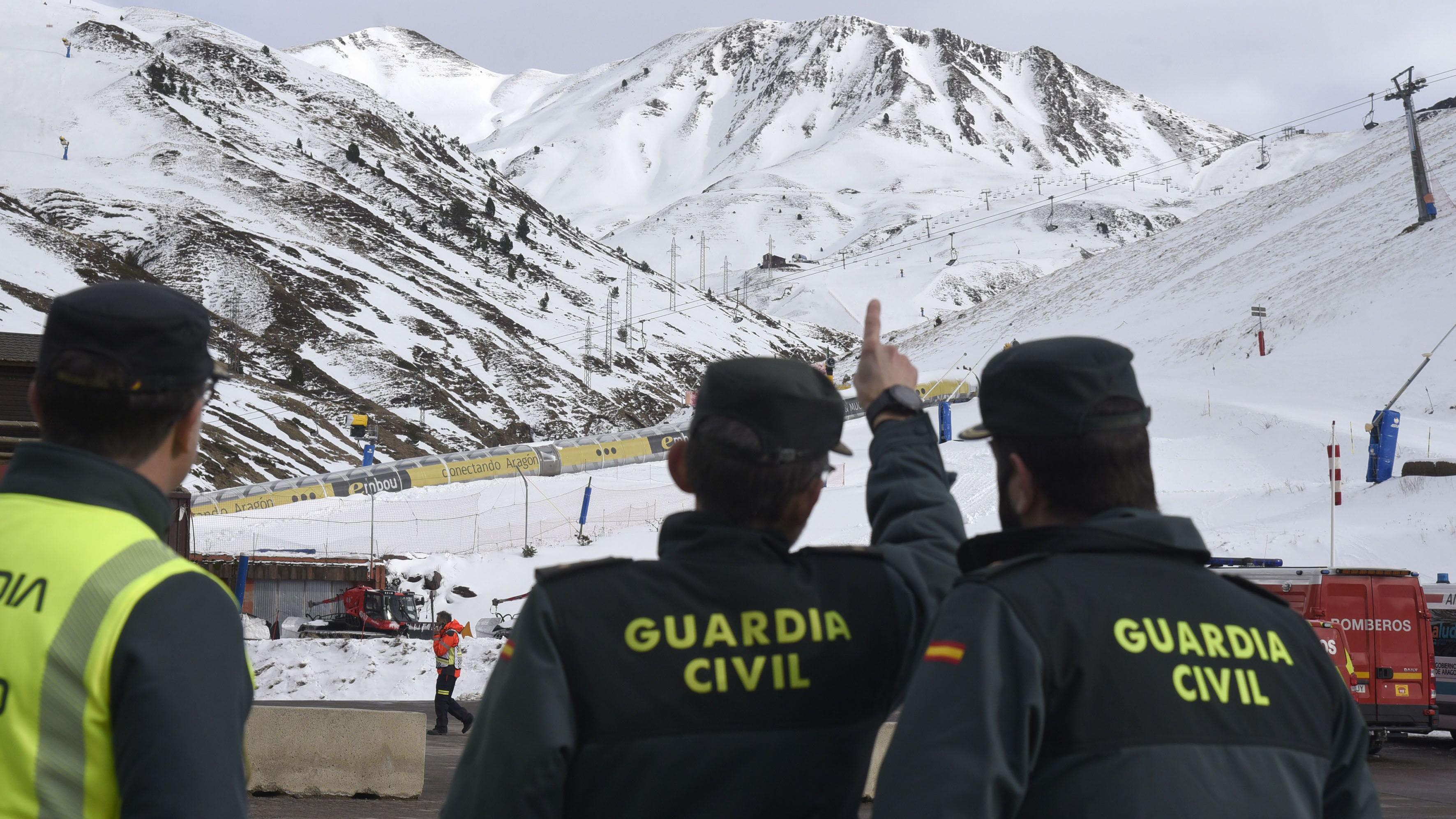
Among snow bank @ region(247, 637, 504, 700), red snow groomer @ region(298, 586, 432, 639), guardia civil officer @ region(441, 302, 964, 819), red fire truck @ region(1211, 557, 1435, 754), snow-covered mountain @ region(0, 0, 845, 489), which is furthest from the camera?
snow-covered mountain @ region(0, 0, 845, 489)

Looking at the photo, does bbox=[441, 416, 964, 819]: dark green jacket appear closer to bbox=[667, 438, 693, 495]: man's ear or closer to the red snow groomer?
bbox=[667, 438, 693, 495]: man's ear

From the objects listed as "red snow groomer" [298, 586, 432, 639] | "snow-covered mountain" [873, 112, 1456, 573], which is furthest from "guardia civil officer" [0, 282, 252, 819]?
"snow-covered mountain" [873, 112, 1456, 573]

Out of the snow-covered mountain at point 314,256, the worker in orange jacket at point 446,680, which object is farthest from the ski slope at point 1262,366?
the snow-covered mountain at point 314,256

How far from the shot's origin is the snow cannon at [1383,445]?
2911 cm

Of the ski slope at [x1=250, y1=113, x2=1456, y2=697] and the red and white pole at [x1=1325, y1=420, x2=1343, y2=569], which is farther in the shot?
the ski slope at [x1=250, y1=113, x2=1456, y2=697]

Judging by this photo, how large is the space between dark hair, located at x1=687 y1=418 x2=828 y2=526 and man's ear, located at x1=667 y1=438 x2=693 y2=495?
0.06 metres

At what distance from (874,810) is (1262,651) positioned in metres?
0.84

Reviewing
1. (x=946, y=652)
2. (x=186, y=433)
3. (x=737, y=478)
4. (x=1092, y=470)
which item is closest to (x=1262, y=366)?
(x=1092, y=470)

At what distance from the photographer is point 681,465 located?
Answer: 9.27ft

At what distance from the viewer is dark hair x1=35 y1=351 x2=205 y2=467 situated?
2268 millimetres

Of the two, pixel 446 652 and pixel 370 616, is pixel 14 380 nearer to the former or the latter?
pixel 446 652

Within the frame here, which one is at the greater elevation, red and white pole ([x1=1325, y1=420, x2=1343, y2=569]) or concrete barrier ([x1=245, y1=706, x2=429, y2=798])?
red and white pole ([x1=1325, y1=420, x2=1343, y2=569])

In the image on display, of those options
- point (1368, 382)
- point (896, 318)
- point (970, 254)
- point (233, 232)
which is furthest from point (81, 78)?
point (970, 254)

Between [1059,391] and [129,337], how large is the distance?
5.96 ft
